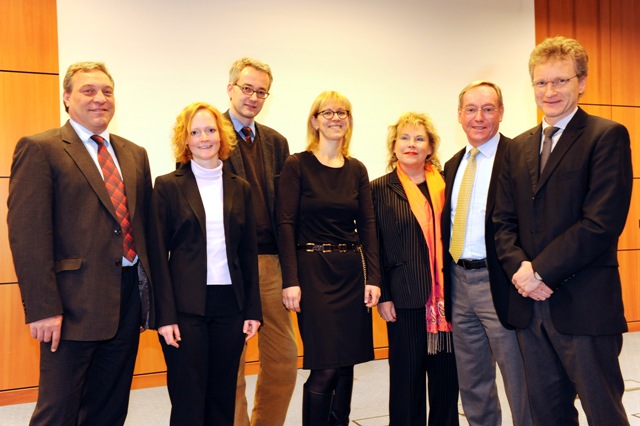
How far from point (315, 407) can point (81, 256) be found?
4.24ft

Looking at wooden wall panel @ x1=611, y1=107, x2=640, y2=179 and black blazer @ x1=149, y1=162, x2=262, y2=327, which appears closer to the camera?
black blazer @ x1=149, y1=162, x2=262, y2=327

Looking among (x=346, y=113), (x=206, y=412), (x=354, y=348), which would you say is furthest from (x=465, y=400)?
(x=346, y=113)

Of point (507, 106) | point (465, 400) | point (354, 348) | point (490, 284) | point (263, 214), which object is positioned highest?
point (507, 106)

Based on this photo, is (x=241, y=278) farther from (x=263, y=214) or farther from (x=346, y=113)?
(x=346, y=113)

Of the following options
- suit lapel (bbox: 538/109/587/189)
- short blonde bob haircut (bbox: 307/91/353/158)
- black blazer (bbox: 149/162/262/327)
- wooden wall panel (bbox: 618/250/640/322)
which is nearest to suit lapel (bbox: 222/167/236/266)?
black blazer (bbox: 149/162/262/327)

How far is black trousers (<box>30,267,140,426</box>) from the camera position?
2.31 meters

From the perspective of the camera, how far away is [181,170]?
2.63 meters

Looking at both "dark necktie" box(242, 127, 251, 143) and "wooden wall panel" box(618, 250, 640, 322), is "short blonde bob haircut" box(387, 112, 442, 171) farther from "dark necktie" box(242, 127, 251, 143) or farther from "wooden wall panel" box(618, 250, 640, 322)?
"wooden wall panel" box(618, 250, 640, 322)

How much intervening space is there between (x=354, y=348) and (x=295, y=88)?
2987mm

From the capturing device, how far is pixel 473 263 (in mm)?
2791

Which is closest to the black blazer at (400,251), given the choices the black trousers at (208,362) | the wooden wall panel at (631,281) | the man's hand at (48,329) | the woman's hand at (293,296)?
the woman's hand at (293,296)

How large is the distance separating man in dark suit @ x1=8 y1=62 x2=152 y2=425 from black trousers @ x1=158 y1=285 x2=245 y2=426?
0.23 meters

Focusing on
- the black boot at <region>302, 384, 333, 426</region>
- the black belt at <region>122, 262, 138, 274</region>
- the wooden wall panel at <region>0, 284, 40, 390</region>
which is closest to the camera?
the black belt at <region>122, 262, 138, 274</region>

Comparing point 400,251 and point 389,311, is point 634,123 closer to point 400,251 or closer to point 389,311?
point 400,251
